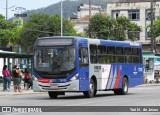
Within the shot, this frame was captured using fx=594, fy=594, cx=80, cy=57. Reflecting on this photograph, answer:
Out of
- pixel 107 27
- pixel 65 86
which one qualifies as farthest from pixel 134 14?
pixel 65 86

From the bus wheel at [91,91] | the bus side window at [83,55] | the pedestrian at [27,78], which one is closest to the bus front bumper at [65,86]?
the bus side window at [83,55]

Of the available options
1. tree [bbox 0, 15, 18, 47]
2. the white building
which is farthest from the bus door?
the white building

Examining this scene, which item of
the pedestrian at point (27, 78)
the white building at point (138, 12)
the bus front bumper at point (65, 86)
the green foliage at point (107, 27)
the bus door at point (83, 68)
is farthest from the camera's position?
the white building at point (138, 12)

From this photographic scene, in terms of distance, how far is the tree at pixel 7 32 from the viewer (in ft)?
304

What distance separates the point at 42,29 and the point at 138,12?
21.0 m

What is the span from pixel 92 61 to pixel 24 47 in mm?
59482

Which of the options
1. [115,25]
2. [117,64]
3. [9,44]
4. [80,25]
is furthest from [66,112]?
Answer: [80,25]

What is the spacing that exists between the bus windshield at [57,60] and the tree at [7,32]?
208 ft

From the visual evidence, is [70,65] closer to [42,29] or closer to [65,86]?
[65,86]

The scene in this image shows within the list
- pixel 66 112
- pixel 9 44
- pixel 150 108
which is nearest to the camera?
pixel 66 112

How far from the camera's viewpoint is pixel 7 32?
9244cm

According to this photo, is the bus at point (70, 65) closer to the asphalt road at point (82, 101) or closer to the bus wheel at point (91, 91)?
the bus wheel at point (91, 91)

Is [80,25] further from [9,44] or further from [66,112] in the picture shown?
[66,112]

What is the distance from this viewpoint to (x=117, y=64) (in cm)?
3422
